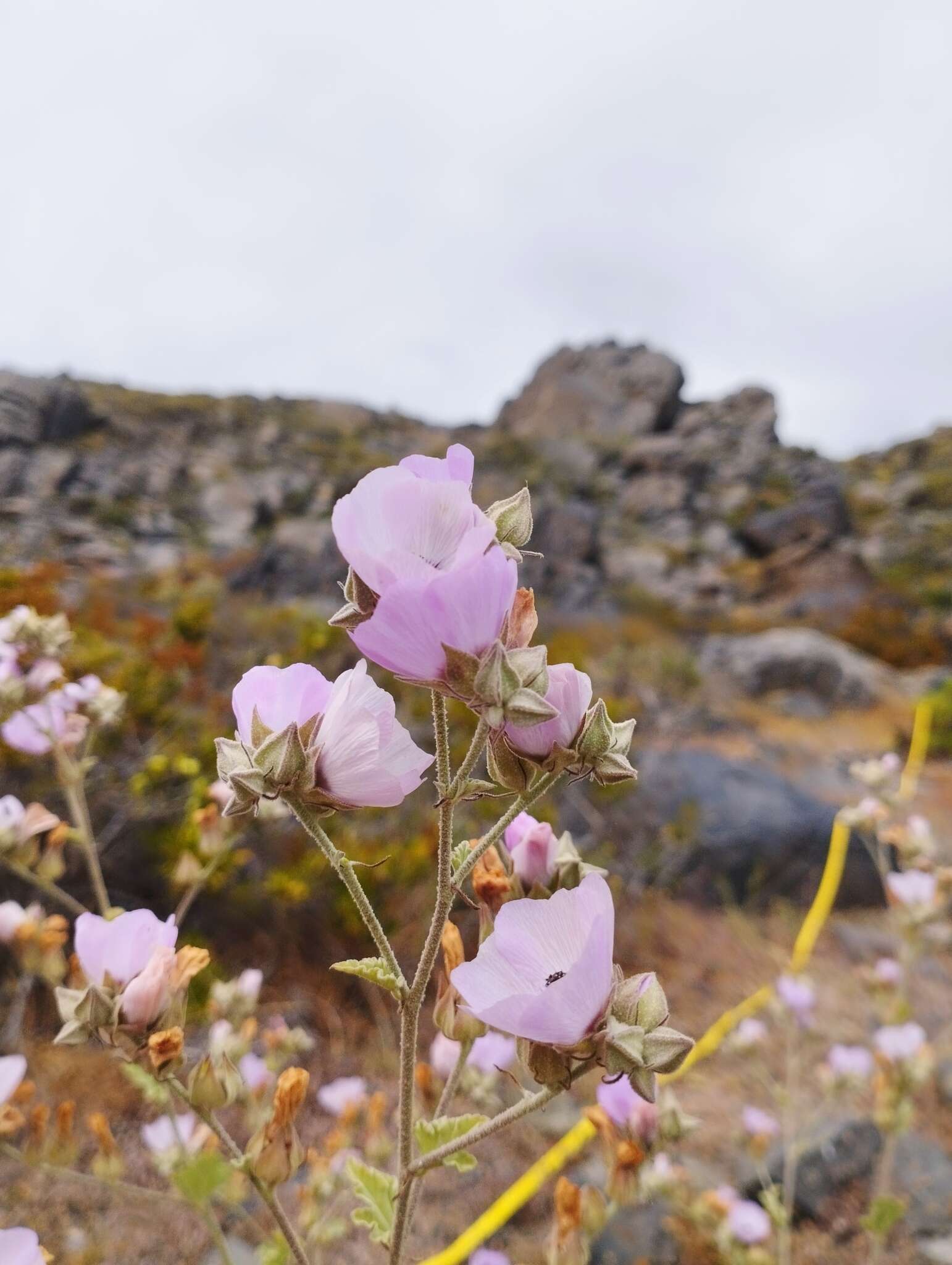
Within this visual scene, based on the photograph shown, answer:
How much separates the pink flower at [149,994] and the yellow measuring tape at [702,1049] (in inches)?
21.1

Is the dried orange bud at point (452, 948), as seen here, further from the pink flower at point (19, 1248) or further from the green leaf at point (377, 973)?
the pink flower at point (19, 1248)

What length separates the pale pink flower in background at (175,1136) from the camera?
4.94 feet

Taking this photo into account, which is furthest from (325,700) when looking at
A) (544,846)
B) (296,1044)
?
(296,1044)

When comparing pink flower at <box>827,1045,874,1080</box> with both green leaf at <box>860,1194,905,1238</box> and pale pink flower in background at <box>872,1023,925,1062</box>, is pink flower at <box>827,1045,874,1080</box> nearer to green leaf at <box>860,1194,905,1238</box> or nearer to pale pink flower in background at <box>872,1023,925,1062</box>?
pale pink flower in background at <box>872,1023,925,1062</box>

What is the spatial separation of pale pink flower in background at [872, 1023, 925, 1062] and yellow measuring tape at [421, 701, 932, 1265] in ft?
2.11

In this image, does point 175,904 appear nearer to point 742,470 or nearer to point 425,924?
point 425,924

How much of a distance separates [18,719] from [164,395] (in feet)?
125

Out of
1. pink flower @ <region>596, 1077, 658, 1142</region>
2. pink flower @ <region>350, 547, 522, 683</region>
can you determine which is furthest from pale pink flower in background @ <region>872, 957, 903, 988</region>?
pink flower @ <region>350, 547, 522, 683</region>

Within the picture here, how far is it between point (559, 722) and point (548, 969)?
0.74ft

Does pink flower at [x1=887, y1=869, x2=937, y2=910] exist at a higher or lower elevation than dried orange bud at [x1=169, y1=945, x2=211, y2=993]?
lower

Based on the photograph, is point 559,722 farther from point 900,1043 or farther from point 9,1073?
point 900,1043

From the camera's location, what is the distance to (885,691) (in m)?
12.4

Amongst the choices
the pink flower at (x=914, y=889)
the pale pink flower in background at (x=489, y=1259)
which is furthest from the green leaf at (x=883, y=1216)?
the pink flower at (x=914, y=889)

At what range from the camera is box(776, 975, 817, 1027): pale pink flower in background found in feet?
9.72
